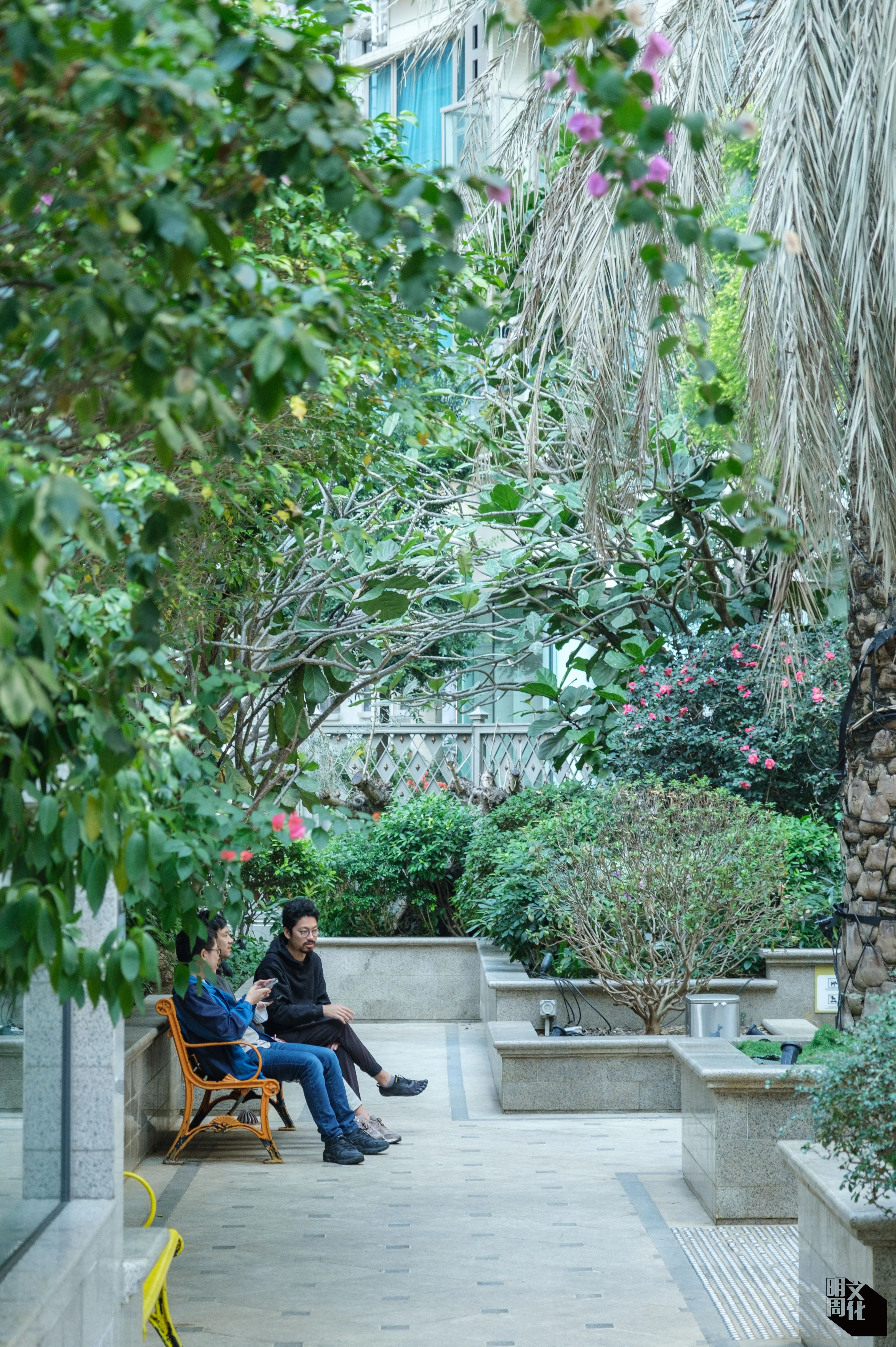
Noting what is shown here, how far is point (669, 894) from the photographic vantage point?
862cm

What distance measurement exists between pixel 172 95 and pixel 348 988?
11550mm

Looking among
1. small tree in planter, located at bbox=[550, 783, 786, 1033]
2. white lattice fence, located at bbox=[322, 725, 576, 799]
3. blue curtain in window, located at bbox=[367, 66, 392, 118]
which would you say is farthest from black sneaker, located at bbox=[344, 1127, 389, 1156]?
blue curtain in window, located at bbox=[367, 66, 392, 118]

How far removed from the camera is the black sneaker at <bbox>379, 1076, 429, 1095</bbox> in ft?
28.9

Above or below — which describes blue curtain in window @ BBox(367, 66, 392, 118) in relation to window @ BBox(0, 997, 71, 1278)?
above

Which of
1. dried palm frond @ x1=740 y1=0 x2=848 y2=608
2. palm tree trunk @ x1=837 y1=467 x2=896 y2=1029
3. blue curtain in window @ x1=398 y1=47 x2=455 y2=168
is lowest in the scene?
palm tree trunk @ x1=837 y1=467 x2=896 y2=1029

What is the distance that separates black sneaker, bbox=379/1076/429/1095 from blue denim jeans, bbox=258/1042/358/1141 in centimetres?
73

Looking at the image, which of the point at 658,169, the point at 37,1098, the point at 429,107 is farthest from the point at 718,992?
the point at 429,107

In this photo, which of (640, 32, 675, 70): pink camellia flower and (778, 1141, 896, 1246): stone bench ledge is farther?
(778, 1141, 896, 1246): stone bench ledge

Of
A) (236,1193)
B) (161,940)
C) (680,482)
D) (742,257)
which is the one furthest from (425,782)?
(742,257)

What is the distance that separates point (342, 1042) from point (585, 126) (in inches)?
283

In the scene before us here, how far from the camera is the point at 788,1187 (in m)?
6.46

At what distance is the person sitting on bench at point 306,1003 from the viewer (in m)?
8.31

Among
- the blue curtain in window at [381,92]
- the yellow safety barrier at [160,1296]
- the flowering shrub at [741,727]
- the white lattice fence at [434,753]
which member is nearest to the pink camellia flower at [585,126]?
the yellow safety barrier at [160,1296]

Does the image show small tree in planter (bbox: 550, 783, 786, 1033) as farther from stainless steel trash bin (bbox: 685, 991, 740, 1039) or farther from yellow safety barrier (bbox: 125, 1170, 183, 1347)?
yellow safety barrier (bbox: 125, 1170, 183, 1347)
